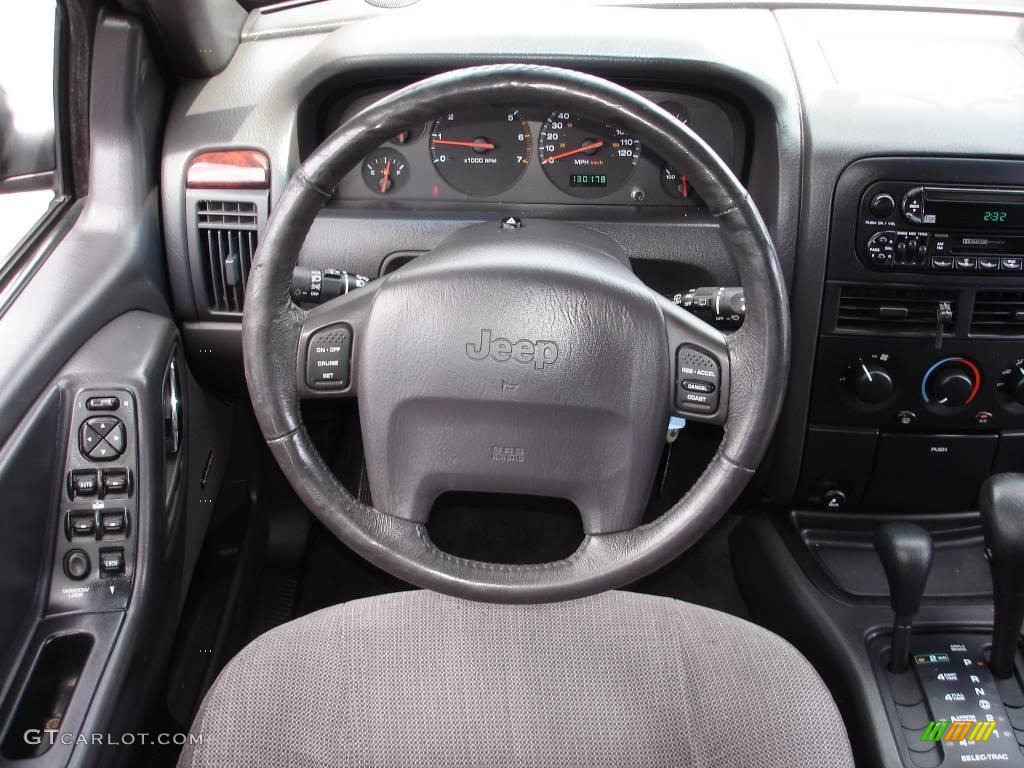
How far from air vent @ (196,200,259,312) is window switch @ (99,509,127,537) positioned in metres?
0.45

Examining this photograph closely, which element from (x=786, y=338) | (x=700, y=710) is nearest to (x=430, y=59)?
(x=786, y=338)

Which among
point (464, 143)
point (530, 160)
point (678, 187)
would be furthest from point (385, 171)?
point (678, 187)

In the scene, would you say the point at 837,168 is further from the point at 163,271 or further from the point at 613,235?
the point at 163,271

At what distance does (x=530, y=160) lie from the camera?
5.46ft

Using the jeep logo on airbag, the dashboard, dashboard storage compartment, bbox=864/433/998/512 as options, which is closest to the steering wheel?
the jeep logo on airbag

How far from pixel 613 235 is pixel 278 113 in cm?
64

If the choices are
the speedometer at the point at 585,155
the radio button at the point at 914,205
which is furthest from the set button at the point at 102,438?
the radio button at the point at 914,205

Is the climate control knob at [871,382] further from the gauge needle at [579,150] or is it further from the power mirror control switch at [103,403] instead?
the power mirror control switch at [103,403]

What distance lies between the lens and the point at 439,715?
114cm

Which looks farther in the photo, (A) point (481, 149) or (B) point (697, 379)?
(A) point (481, 149)

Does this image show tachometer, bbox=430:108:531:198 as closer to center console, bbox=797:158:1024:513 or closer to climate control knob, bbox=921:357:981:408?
center console, bbox=797:158:1024:513

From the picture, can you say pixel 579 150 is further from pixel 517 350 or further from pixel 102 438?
pixel 102 438

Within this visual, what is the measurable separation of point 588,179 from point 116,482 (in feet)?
3.18

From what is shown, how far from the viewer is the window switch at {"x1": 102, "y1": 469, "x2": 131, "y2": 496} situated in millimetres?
1319
